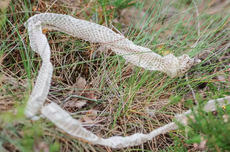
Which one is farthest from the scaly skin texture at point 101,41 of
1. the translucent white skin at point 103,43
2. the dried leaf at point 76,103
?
the dried leaf at point 76,103

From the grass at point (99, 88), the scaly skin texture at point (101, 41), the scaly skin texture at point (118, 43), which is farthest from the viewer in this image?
the scaly skin texture at point (118, 43)

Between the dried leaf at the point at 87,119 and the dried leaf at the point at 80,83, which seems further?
the dried leaf at the point at 80,83

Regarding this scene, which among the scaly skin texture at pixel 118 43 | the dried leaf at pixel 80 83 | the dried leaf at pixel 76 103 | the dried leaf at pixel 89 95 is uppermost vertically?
the scaly skin texture at pixel 118 43

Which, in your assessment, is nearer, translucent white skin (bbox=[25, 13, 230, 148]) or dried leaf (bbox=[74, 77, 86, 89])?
translucent white skin (bbox=[25, 13, 230, 148])

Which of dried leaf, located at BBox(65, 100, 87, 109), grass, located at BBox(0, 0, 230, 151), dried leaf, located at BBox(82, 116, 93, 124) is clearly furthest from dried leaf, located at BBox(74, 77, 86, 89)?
dried leaf, located at BBox(82, 116, 93, 124)

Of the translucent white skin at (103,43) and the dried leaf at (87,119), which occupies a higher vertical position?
the translucent white skin at (103,43)

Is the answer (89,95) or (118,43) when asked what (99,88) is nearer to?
(89,95)

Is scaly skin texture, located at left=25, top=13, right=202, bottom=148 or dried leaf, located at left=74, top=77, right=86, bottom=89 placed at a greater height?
scaly skin texture, located at left=25, top=13, right=202, bottom=148

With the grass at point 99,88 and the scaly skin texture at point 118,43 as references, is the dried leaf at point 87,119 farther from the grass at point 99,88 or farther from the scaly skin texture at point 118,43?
the scaly skin texture at point 118,43

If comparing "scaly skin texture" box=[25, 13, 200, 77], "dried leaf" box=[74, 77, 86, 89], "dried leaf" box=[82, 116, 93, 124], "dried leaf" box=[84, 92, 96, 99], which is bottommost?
"dried leaf" box=[82, 116, 93, 124]

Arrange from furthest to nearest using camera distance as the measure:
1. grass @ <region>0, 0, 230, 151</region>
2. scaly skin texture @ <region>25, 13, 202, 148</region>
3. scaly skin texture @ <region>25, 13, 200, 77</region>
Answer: scaly skin texture @ <region>25, 13, 200, 77</region>
scaly skin texture @ <region>25, 13, 202, 148</region>
grass @ <region>0, 0, 230, 151</region>

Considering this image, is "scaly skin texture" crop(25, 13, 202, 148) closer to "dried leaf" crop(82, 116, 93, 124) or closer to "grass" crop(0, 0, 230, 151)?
"grass" crop(0, 0, 230, 151)

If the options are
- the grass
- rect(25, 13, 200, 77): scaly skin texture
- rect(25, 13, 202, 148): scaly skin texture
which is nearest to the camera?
the grass

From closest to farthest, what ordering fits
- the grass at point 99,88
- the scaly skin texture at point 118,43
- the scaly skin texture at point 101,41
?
the grass at point 99,88 < the scaly skin texture at point 101,41 < the scaly skin texture at point 118,43
